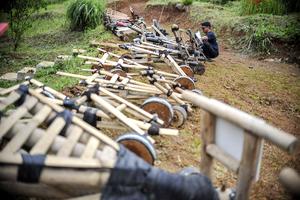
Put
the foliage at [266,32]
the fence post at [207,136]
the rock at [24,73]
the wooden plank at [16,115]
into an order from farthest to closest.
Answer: the foliage at [266,32] < the rock at [24,73] < the wooden plank at [16,115] < the fence post at [207,136]

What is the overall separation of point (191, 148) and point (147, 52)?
4.36m

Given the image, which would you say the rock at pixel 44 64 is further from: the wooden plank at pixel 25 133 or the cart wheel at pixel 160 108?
the wooden plank at pixel 25 133

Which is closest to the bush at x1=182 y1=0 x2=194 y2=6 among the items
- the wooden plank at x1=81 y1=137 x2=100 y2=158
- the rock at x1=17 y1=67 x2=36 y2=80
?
the rock at x1=17 y1=67 x2=36 y2=80

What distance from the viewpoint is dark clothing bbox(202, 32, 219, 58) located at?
440 inches

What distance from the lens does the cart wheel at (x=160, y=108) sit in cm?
641

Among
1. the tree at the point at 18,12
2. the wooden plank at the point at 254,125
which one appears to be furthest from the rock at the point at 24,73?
the wooden plank at the point at 254,125

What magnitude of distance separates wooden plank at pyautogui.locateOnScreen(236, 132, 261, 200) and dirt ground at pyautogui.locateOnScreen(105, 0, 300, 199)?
1.62 meters

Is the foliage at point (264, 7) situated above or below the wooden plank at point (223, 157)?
below

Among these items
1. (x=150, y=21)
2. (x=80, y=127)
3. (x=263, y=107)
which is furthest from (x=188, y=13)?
(x=80, y=127)

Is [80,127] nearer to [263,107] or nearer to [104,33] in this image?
[263,107]

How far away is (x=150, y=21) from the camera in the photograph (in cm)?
1934

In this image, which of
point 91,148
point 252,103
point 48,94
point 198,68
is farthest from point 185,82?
point 91,148

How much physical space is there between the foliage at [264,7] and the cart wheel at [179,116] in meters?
11.0

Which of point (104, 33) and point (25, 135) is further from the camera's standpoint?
point (104, 33)
